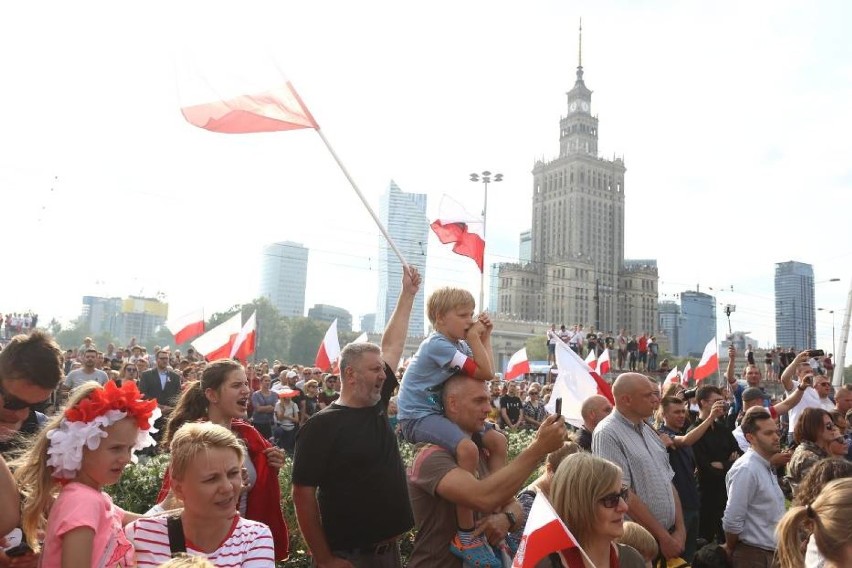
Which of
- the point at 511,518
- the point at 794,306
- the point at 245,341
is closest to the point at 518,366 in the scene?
the point at 245,341

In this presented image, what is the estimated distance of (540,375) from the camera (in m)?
36.5

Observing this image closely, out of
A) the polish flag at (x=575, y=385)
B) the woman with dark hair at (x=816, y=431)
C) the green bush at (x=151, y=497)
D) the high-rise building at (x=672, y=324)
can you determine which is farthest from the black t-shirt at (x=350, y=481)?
the high-rise building at (x=672, y=324)

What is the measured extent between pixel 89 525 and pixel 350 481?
4.93 ft

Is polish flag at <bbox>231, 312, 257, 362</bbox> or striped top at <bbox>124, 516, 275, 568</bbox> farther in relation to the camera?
polish flag at <bbox>231, 312, 257, 362</bbox>

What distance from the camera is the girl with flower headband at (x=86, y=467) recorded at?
2.81 meters

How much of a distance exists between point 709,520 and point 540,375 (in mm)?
29314

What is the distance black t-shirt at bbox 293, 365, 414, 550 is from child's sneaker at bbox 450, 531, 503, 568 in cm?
36

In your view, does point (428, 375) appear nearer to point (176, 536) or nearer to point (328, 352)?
point (176, 536)

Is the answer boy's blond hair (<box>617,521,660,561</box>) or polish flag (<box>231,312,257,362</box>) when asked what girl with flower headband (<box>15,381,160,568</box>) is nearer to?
boy's blond hair (<box>617,521,660,561</box>)

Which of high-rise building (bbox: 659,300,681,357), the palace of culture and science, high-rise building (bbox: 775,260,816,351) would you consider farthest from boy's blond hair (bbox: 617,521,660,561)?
high-rise building (bbox: 659,300,681,357)

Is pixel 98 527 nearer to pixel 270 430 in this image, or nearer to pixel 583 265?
pixel 270 430

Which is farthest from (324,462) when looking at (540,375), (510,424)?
(540,375)

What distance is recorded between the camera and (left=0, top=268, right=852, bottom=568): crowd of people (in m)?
2.97

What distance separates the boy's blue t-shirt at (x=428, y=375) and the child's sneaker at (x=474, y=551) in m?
0.75
